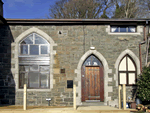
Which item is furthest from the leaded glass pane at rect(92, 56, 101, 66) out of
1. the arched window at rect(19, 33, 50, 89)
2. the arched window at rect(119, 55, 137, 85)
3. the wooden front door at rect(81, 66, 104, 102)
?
the arched window at rect(19, 33, 50, 89)

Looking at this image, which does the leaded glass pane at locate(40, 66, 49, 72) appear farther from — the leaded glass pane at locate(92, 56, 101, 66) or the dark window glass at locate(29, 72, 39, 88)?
the leaded glass pane at locate(92, 56, 101, 66)

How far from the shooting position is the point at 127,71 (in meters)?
9.73

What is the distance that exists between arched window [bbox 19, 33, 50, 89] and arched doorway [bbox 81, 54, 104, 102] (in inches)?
77.8

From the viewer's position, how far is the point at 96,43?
31.6 feet

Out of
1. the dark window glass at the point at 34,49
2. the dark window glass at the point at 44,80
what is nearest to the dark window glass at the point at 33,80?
the dark window glass at the point at 44,80

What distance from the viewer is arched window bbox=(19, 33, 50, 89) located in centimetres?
954

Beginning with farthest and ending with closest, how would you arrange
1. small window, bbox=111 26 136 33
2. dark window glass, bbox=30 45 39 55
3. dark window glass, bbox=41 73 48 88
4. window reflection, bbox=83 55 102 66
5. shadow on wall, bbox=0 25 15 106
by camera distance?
small window, bbox=111 26 136 33 < window reflection, bbox=83 55 102 66 < dark window glass, bbox=30 45 39 55 < dark window glass, bbox=41 73 48 88 < shadow on wall, bbox=0 25 15 106

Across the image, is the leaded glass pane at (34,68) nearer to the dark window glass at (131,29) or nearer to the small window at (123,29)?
the small window at (123,29)

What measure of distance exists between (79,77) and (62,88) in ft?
3.55

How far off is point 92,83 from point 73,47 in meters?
2.24

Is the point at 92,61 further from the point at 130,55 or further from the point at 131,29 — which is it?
the point at 131,29

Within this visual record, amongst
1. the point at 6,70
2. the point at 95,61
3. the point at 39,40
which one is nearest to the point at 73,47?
the point at 95,61

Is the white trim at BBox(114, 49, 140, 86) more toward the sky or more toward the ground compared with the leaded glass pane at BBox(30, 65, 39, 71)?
more toward the sky

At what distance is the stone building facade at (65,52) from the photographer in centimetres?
934
